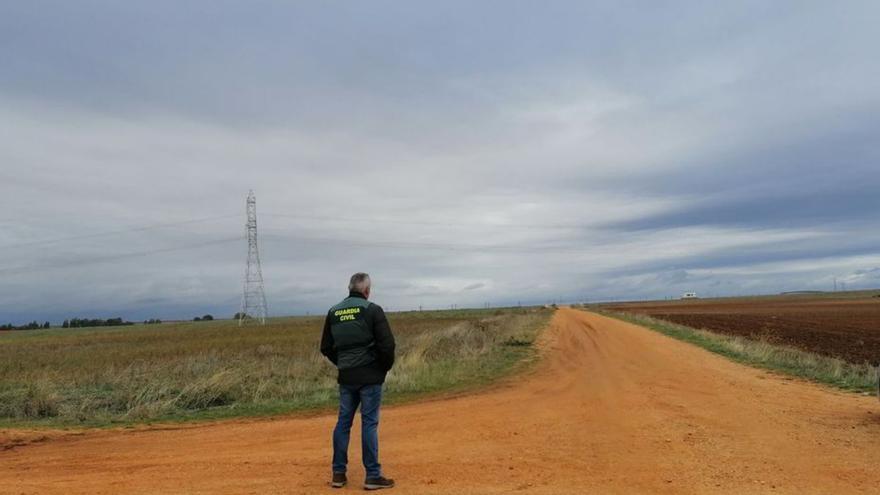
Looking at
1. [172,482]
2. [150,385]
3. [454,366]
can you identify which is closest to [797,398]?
[454,366]

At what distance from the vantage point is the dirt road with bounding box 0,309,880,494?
274 inches

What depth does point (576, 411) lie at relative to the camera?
1166 centimetres

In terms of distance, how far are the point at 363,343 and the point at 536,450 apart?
304cm

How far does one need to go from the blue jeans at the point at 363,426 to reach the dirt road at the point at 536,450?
30 cm

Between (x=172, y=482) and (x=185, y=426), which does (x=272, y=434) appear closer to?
(x=185, y=426)

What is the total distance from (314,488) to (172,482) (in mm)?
1615

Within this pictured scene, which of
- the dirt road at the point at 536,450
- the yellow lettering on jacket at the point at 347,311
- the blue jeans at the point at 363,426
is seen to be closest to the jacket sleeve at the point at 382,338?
the yellow lettering on jacket at the point at 347,311

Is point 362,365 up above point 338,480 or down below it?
above

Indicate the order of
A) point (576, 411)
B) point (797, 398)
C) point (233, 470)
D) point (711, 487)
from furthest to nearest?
point (797, 398) < point (576, 411) < point (233, 470) < point (711, 487)

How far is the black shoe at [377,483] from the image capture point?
6719 mm

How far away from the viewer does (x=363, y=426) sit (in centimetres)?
693

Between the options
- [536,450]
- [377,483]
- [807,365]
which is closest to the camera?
[377,483]

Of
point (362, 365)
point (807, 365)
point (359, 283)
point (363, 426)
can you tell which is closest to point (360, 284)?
point (359, 283)

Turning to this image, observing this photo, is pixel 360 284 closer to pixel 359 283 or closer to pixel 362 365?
pixel 359 283
